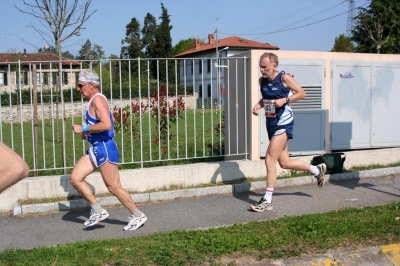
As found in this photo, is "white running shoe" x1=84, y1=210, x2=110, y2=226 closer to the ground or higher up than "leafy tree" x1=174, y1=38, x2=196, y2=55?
closer to the ground

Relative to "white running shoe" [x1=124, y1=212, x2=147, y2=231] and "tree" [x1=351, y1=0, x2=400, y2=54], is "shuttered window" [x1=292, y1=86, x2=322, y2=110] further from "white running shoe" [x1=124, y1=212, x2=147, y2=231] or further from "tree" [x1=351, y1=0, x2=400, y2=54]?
"tree" [x1=351, y1=0, x2=400, y2=54]

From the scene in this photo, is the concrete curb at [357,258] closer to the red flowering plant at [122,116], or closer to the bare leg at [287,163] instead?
the bare leg at [287,163]

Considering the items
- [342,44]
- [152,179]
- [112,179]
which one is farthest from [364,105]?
[342,44]

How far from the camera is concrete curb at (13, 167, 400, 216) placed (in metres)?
6.70

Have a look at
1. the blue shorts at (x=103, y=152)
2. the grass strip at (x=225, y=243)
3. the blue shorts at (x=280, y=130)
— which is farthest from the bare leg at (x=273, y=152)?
the blue shorts at (x=103, y=152)

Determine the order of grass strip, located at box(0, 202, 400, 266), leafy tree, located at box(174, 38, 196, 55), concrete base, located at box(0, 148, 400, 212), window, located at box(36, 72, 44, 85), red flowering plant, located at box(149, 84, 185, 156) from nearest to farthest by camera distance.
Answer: grass strip, located at box(0, 202, 400, 266) → concrete base, located at box(0, 148, 400, 212) → window, located at box(36, 72, 44, 85) → red flowering plant, located at box(149, 84, 185, 156) → leafy tree, located at box(174, 38, 196, 55)

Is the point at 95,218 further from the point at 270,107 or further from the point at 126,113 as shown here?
the point at 126,113

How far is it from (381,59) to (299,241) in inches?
230

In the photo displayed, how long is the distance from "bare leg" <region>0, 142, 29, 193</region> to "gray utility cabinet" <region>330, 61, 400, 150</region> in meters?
7.51

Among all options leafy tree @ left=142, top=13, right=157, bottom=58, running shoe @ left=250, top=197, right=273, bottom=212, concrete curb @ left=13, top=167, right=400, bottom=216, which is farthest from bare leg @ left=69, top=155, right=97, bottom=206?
leafy tree @ left=142, top=13, right=157, bottom=58

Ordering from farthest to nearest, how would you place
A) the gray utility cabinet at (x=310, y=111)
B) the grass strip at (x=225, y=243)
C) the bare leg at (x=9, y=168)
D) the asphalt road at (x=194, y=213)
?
the gray utility cabinet at (x=310, y=111) < the asphalt road at (x=194, y=213) < the grass strip at (x=225, y=243) < the bare leg at (x=9, y=168)

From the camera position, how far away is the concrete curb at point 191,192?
6703mm

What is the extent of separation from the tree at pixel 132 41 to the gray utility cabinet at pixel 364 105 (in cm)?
6693

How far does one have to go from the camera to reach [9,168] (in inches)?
90.0
